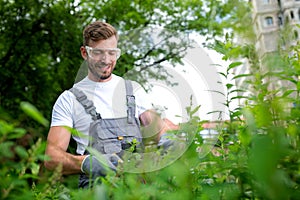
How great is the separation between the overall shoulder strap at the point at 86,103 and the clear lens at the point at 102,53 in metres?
0.17

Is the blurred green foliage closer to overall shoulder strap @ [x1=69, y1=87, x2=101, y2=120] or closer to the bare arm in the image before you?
the bare arm

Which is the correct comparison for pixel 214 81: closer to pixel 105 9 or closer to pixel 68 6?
pixel 68 6

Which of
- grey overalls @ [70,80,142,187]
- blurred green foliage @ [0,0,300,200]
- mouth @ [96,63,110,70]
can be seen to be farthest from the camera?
mouth @ [96,63,110,70]

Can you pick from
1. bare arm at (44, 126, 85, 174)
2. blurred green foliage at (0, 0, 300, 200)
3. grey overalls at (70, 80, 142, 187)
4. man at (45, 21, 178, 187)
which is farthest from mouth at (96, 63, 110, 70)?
blurred green foliage at (0, 0, 300, 200)

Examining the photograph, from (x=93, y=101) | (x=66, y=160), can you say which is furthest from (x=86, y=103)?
(x=66, y=160)

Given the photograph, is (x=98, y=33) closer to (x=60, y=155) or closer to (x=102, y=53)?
(x=102, y=53)

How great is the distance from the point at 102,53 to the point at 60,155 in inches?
19.0

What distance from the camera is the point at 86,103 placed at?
6.05ft

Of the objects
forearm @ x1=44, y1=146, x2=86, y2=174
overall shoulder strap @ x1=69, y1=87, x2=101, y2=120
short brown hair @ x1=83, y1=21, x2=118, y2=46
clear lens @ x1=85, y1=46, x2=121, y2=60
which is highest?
short brown hair @ x1=83, y1=21, x2=118, y2=46

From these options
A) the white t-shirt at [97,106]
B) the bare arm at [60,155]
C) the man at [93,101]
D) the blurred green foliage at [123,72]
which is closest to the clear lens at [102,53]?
the man at [93,101]

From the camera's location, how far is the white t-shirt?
1.80 m

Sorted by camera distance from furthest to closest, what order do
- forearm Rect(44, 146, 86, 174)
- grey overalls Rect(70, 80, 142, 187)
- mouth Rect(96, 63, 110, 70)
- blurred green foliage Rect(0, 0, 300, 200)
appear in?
mouth Rect(96, 63, 110, 70)
grey overalls Rect(70, 80, 142, 187)
forearm Rect(44, 146, 86, 174)
blurred green foliage Rect(0, 0, 300, 200)

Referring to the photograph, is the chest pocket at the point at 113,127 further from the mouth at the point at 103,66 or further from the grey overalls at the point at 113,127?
the mouth at the point at 103,66

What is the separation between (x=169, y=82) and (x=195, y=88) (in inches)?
3.5
